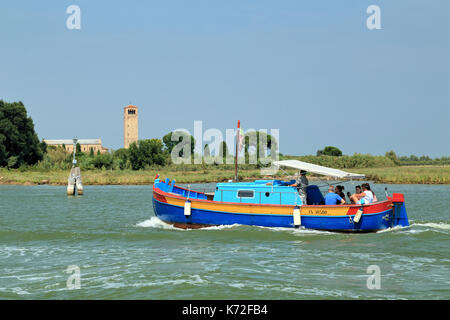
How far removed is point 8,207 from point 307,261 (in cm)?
2502

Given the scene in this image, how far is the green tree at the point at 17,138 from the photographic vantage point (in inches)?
3137

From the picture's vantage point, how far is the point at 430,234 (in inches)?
820

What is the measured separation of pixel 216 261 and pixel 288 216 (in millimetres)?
5225

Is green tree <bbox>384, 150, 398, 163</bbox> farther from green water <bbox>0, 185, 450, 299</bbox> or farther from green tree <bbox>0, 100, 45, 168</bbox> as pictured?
green water <bbox>0, 185, 450, 299</bbox>

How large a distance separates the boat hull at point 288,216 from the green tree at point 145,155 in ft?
229

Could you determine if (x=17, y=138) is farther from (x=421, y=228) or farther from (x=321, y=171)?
(x=421, y=228)

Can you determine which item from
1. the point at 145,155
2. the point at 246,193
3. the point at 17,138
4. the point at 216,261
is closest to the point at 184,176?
the point at 145,155

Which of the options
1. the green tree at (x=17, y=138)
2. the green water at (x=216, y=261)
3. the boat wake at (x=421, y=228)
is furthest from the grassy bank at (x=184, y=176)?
the green water at (x=216, y=261)

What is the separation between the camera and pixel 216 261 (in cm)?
1581

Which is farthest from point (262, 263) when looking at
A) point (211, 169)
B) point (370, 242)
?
point (211, 169)

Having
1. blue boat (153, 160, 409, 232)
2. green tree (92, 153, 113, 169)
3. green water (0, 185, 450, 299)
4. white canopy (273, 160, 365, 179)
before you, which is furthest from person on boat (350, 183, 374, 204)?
green tree (92, 153, 113, 169)

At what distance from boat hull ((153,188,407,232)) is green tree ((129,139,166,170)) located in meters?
69.9
